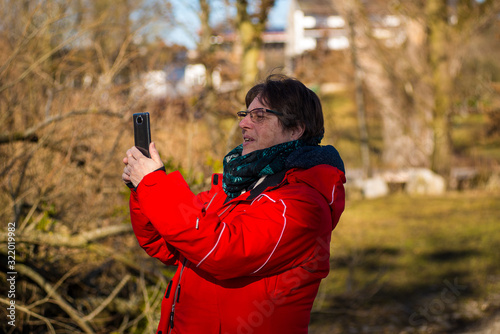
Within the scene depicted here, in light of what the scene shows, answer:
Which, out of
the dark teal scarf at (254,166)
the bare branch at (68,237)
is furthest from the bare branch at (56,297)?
the dark teal scarf at (254,166)

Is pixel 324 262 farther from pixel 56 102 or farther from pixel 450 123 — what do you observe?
pixel 450 123

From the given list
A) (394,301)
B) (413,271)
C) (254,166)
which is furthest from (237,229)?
(413,271)

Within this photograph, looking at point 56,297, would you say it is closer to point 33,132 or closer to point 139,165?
point 33,132

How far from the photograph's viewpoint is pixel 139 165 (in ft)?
6.21

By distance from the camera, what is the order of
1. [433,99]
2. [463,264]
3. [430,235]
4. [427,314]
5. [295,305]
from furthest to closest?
[433,99] → [430,235] → [463,264] → [427,314] → [295,305]

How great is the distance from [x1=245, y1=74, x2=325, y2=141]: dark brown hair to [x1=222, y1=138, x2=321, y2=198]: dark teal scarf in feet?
0.26

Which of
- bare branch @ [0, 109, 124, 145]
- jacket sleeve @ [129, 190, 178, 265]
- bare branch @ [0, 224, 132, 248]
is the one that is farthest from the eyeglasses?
bare branch @ [0, 109, 124, 145]

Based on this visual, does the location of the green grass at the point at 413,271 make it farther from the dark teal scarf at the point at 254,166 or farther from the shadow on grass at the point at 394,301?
the dark teal scarf at the point at 254,166

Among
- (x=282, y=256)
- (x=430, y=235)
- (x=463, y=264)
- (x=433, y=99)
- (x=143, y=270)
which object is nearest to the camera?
(x=282, y=256)

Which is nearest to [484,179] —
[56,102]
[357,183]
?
[357,183]

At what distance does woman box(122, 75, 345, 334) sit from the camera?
5.78ft

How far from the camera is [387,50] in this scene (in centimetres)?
1378

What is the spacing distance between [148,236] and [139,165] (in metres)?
0.47

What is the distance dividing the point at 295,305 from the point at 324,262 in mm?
194
